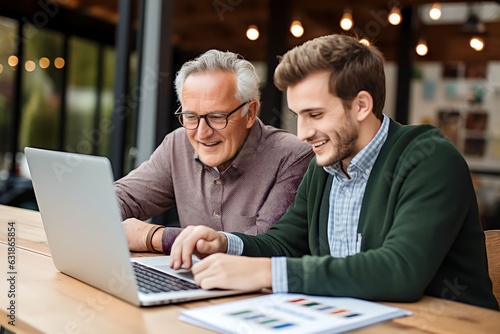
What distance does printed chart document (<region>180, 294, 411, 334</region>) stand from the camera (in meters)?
1.01

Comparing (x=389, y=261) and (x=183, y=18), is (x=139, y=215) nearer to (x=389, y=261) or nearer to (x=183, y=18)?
(x=389, y=261)

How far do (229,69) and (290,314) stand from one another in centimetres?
113

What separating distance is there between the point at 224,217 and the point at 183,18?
6487 mm

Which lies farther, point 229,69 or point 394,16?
point 394,16

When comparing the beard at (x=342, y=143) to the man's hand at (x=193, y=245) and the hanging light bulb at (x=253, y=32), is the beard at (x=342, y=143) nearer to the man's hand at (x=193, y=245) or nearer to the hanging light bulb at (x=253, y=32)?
the man's hand at (x=193, y=245)

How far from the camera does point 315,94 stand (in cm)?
145

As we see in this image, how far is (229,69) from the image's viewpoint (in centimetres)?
206

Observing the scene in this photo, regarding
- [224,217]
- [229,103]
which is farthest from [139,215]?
[229,103]

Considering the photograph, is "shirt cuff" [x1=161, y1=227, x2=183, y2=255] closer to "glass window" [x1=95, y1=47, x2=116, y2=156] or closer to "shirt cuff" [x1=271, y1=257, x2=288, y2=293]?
"shirt cuff" [x1=271, y1=257, x2=288, y2=293]

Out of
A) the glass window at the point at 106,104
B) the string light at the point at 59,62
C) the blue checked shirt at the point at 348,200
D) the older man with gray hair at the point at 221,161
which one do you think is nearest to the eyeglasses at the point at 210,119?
the older man with gray hair at the point at 221,161

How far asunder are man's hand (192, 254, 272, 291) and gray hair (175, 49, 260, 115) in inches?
34.3

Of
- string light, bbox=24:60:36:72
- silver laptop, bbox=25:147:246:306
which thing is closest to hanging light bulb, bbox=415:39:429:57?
string light, bbox=24:60:36:72

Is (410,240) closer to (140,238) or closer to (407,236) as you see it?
(407,236)

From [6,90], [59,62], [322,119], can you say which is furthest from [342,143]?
[59,62]
